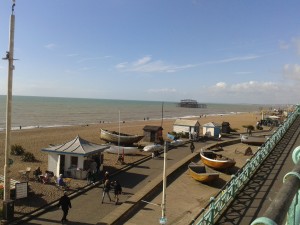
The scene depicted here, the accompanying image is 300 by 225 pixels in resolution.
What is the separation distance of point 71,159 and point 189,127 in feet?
79.4

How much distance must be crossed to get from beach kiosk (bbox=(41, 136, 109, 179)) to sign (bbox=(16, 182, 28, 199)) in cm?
492

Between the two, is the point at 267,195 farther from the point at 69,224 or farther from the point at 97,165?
the point at 97,165

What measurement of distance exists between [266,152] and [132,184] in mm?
11029

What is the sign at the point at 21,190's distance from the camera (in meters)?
16.5

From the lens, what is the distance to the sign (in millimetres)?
16547

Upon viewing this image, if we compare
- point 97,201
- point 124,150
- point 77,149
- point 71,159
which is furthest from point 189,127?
point 97,201

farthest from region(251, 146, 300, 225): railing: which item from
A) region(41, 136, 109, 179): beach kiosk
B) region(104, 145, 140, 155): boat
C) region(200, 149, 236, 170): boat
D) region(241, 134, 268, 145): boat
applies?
region(241, 134, 268, 145): boat

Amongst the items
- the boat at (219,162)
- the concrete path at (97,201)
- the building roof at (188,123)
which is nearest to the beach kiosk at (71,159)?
the concrete path at (97,201)

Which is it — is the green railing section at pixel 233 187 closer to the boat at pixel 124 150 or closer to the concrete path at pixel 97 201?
the concrete path at pixel 97 201

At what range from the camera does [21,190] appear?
658 inches

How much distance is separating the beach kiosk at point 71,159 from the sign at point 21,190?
4918 millimetres

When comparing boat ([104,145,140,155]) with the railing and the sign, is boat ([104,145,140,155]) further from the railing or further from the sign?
the railing

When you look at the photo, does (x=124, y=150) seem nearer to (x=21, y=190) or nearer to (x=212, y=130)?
(x=21, y=190)

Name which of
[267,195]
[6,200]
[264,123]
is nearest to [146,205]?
[6,200]
